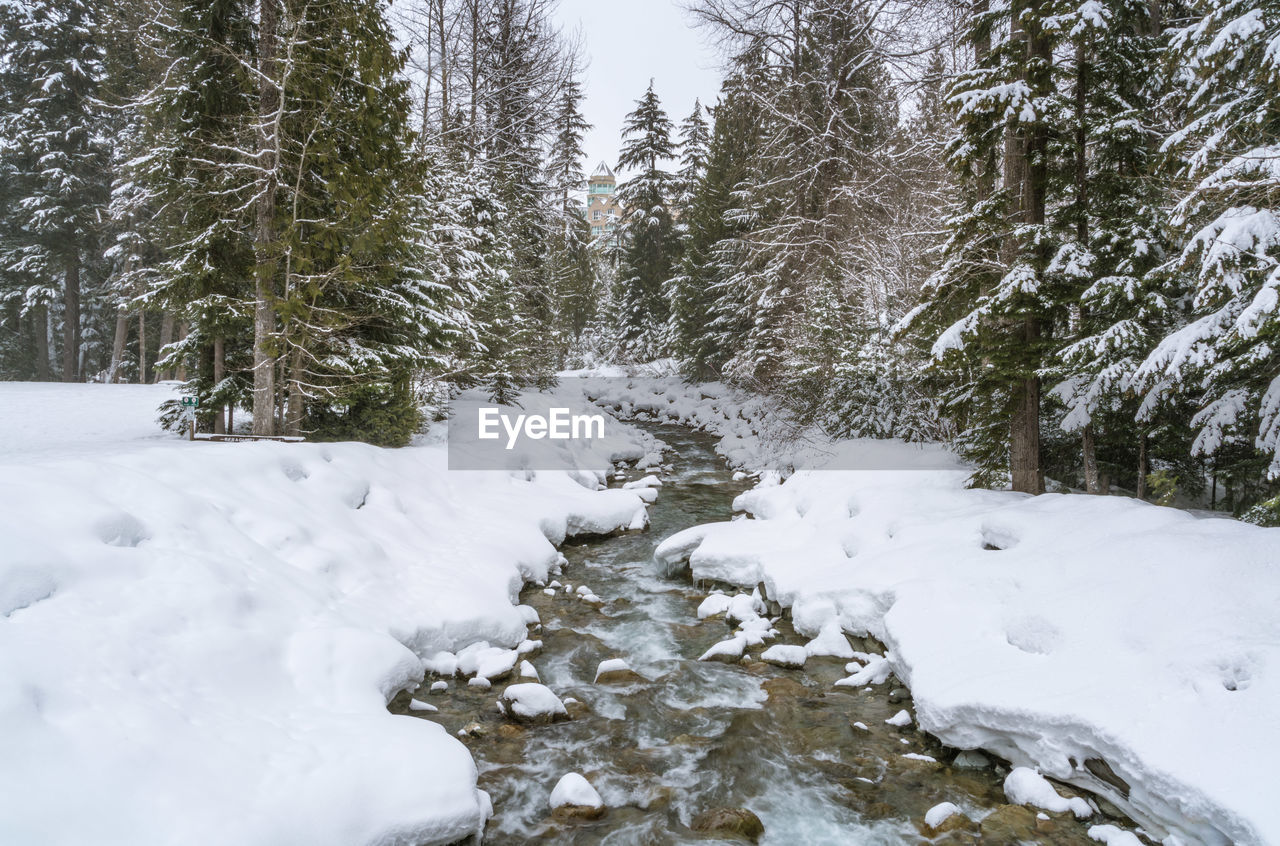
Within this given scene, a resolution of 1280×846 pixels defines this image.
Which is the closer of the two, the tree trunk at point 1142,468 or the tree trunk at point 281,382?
the tree trunk at point 1142,468

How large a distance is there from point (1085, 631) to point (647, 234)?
3025cm

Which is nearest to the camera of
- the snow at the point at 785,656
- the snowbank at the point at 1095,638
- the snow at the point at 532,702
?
the snowbank at the point at 1095,638

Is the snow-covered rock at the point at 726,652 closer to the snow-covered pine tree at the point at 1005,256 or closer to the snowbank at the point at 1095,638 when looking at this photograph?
the snowbank at the point at 1095,638

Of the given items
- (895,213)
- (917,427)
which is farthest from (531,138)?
(917,427)

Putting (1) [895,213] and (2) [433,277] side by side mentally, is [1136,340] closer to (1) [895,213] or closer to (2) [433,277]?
(1) [895,213]

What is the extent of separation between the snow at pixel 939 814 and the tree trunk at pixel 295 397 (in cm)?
892

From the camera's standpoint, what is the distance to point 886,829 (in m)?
4.27

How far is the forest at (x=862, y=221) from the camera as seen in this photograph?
5641 mm

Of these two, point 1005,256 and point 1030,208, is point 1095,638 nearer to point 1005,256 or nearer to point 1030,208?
point 1005,256

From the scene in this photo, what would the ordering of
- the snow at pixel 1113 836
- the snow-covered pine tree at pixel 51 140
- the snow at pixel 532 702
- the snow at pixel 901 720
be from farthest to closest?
1. the snow-covered pine tree at pixel 51 140
2. the snow at pixel 532 702
3. the snow at pixel 901 720
4. the snow at pixel 1113 836

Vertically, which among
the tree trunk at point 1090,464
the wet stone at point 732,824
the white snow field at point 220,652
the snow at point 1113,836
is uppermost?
the tree trunk at point 1090,464

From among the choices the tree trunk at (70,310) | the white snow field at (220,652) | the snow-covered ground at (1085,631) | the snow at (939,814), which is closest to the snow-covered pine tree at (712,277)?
the snow-covered ground at (1085,631)

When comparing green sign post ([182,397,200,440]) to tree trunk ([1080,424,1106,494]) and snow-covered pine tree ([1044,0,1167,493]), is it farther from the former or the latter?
tree trunk ([1080,424,1106,494])

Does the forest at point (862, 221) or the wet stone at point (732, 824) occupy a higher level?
the forest at point (862, 221)
